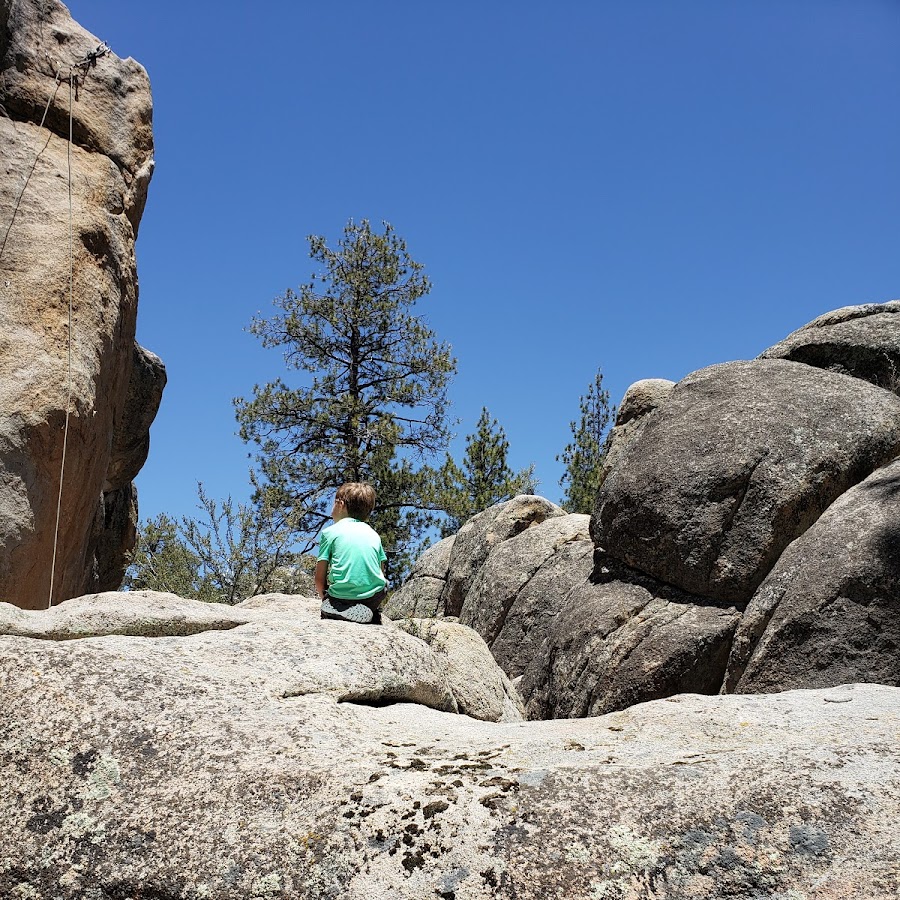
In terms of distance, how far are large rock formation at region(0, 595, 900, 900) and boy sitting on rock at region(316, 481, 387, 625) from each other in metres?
1.48

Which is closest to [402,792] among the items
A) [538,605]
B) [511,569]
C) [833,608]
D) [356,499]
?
[356,499]

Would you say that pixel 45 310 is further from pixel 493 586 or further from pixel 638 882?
pixel 493 586

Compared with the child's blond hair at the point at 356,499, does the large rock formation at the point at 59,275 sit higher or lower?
higher

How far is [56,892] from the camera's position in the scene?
10.9 feet

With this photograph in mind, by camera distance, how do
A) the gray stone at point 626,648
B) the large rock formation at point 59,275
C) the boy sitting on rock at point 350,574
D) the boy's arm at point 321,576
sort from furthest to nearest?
1. the gray stone at point 626,648
2. the large rock formation at point 59,275
3. the boy's arm at point 321,576
4. the boy sitting on rock at point 350,574

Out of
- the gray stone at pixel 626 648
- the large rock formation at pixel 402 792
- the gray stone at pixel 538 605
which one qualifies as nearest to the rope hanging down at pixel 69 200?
the large rock formation at pixel 402 792

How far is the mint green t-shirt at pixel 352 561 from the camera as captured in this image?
5.86m

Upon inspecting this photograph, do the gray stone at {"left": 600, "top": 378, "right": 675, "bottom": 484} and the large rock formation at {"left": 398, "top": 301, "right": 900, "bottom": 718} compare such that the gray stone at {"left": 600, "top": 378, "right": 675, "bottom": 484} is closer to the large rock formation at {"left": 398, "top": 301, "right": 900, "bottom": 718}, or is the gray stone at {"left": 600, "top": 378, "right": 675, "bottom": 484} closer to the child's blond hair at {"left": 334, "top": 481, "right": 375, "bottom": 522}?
the large rock formation at {"left": 398, "top": 301, "right": 900, "bottom": 718}

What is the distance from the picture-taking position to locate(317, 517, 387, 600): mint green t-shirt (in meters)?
5.86

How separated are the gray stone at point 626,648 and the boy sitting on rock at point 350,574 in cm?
434

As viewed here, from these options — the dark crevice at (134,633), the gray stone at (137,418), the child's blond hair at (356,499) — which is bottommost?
the dark crevice at (134,633)

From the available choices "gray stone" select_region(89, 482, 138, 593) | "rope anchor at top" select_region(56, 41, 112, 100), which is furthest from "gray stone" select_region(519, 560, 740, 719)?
"rope anchor at top" select_region(56, 41, 112, 100)

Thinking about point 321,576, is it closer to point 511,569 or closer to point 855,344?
point 511,569

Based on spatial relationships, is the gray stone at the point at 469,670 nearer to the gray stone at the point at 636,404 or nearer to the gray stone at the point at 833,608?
the gray stone at the point at 833,608
